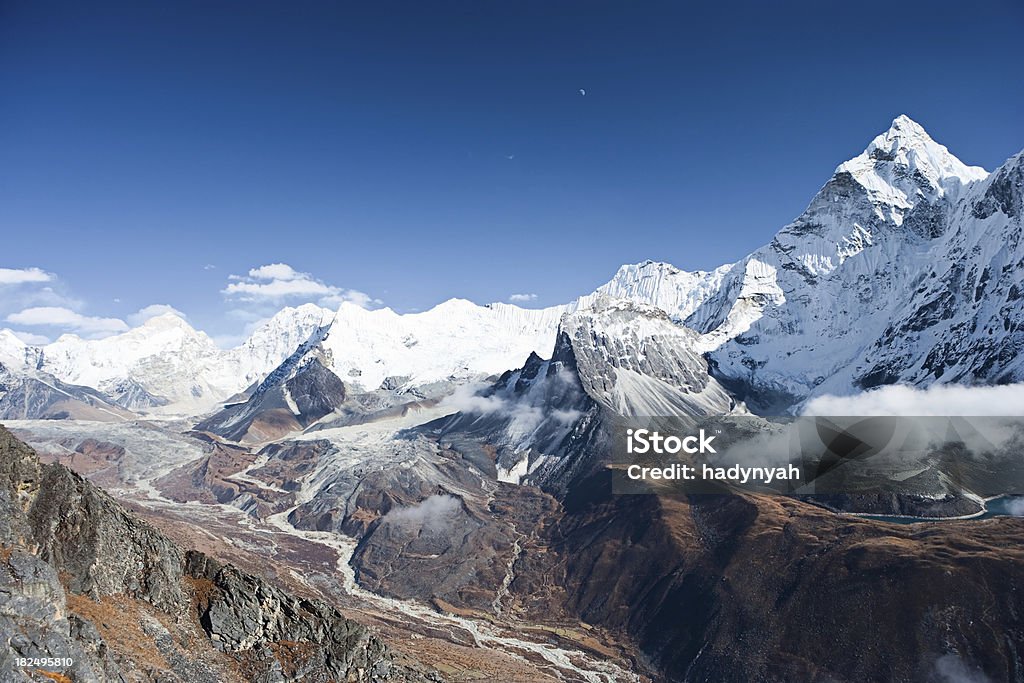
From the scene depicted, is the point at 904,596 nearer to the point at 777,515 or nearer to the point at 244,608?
the point at 777,515

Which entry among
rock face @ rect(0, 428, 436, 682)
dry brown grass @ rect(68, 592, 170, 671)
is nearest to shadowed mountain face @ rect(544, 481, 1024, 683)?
rock face @ rect(0, 428, 436, 682)

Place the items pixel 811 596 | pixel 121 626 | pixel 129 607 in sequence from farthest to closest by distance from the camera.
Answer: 1. pixel 811 596
2. pixel 129 607
3. pixel 121 626

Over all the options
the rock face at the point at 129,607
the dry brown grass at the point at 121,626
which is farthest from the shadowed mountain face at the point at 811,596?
the dry brown grass at the point at 121,626

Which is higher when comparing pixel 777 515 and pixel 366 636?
pixel 777 515

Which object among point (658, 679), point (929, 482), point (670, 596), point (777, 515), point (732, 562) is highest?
point (929, 482)

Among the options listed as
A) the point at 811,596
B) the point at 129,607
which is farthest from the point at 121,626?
the point at 811,596

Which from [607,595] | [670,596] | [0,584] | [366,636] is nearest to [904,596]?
[670,596]

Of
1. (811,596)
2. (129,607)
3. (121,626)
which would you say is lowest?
(121,626)

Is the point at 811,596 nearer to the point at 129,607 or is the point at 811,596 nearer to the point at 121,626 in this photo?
the point at 129,607

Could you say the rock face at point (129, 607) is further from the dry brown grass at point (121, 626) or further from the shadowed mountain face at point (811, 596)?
the shadowed mountain face at point (811, 596)
